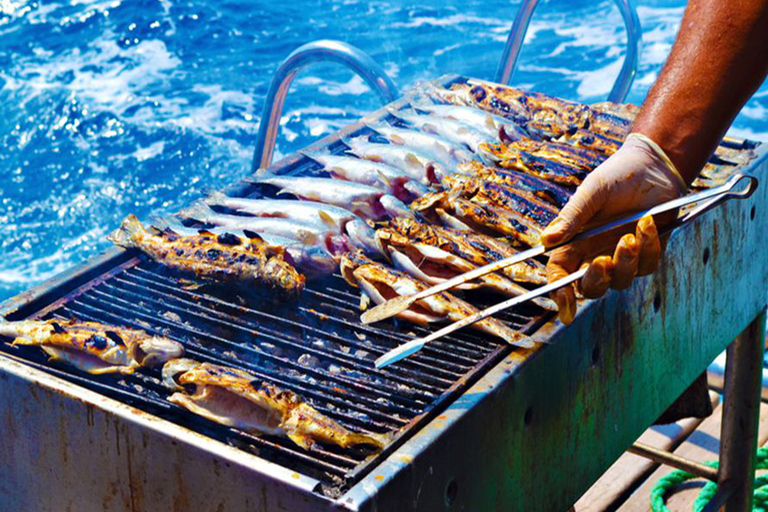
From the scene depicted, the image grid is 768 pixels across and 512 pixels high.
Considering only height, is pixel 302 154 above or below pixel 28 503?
above

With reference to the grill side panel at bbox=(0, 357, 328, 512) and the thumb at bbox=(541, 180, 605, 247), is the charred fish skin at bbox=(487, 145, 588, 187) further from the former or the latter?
the grill side panel at bbox=(0, 357, 328, 512)

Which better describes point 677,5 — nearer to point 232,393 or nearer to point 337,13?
point 337,13

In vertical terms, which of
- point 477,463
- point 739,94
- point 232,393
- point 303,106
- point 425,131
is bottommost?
point 303,106

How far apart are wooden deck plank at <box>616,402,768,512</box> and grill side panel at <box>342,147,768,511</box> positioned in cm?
121

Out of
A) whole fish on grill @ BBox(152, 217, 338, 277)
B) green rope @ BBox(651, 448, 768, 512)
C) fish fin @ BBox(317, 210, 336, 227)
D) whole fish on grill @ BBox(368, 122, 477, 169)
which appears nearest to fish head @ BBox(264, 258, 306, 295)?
whole fish on grill @ BBox(152, 217, 338, 277)

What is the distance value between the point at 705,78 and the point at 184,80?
11064 millimetres

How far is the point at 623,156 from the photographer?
2.52 meters

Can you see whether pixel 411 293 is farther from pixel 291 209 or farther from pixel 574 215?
pixel 291 209

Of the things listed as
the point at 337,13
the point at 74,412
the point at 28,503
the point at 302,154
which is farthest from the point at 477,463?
the point at 337,13

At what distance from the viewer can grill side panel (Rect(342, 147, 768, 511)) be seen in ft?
6.40

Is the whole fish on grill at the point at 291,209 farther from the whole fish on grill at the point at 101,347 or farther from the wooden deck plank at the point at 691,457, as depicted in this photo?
the wooden deck plank at the point at 691,457

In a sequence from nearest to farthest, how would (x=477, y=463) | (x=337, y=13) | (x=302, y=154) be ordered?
(x=477, y=463) → (x=302, y=154) → (x=337, y=13)

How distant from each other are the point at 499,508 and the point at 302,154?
74.3 inches

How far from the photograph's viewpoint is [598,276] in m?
2.15
